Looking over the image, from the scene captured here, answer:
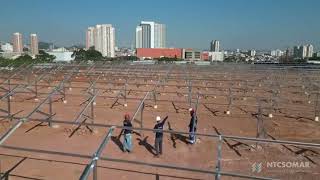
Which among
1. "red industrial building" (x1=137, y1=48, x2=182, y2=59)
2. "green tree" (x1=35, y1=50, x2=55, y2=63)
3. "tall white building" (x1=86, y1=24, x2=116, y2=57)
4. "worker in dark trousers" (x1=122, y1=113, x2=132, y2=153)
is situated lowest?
"worker in dark trousers" (x1=122, y1=113, x2=132, y2=153)

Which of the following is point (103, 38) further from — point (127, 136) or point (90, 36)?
point (127, 136)

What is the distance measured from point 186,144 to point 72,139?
4.03 metres

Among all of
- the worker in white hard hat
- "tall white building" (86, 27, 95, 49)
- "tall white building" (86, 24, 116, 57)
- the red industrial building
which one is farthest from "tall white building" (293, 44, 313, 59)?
the worker in white hard hat

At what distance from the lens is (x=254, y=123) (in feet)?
54.6

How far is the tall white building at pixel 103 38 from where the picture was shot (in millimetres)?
158375

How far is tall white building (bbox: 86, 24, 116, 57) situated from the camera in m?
158

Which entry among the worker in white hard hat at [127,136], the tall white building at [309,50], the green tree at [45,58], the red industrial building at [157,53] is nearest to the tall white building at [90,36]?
the red industrial building at [157,53]

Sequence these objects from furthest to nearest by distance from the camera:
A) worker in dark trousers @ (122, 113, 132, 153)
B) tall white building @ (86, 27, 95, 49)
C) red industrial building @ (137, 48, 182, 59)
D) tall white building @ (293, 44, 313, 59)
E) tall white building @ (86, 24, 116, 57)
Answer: tall white building @ (86, 27, 95, 49), tall white building @ (86, 24, 116, 57), tall white building @ (293, 44, 313, 59), red industrial building @ (137, 48, 182, 59), worker in dark trousers @ (122, 113, 132, 153)

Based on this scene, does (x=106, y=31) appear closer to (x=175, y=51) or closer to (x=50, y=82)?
(x=175, y=51)

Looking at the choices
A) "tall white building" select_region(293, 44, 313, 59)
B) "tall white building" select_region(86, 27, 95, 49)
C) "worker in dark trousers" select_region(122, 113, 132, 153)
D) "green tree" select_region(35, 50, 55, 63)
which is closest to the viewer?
"worker in dark trousers" select_region(122, 113, 132, 153)

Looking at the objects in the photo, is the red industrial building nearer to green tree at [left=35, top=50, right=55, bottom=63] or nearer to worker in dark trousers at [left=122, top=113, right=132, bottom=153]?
green tree at [left=35, top=50, right=55, bottom=63]

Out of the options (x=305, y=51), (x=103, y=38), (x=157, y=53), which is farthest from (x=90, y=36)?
(x=305, y=51)

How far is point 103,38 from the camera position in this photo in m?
162

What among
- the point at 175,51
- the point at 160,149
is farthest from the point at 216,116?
the point at 175,51
